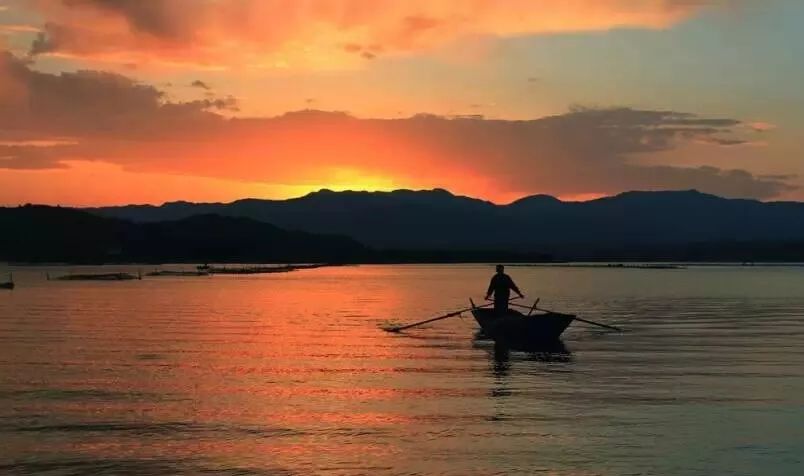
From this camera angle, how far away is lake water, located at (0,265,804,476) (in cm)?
1747

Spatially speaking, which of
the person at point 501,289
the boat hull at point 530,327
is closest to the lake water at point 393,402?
the boat hull at point 530,327

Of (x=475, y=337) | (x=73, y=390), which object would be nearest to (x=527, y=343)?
(x=475, y=337)

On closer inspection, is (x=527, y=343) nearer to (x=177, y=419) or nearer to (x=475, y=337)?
(x=475, y=337)

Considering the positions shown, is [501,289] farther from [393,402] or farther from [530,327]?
[393,402]

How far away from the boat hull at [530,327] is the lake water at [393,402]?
2.82ft

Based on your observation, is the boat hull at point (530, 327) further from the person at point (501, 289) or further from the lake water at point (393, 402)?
the person at point (501, 289)

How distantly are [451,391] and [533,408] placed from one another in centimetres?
312

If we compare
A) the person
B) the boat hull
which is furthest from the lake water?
the person

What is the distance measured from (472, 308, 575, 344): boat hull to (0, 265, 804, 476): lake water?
86 cm

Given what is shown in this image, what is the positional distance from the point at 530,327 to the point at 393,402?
15420 mm

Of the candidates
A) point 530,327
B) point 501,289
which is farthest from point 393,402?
point 501,289

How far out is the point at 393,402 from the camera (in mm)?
23484

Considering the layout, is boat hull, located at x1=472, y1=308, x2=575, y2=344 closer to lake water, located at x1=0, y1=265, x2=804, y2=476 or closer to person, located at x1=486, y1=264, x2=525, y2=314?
lake water, located at x1=0, y1=265, x2=804, y2=476

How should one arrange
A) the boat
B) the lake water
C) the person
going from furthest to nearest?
the person, the boat, the lake water
